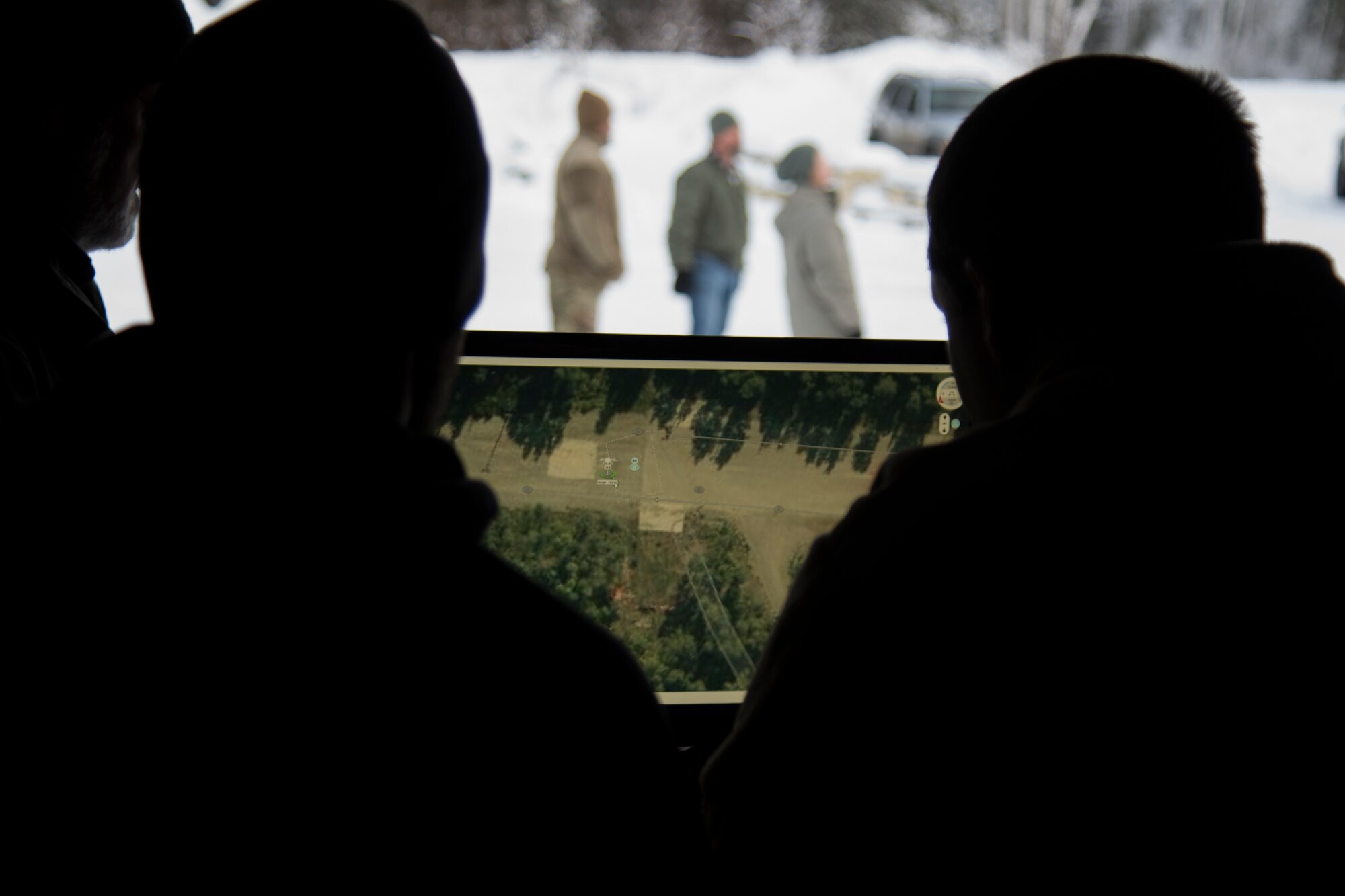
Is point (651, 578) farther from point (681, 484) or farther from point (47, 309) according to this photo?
point (47, 309)

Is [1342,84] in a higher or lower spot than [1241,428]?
lower

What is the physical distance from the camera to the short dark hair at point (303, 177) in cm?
82

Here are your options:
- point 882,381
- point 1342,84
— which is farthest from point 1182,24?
point 882,381

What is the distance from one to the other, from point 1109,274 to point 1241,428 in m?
0.20

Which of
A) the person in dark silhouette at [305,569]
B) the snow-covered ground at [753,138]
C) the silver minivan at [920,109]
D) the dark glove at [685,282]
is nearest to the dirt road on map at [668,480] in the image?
the person in dark silhouette at [305,569]

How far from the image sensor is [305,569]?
76 centimetres

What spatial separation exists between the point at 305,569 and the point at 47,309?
1.00 metres

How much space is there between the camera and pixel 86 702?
0.76 meters

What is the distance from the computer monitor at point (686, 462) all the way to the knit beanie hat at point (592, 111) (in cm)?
419

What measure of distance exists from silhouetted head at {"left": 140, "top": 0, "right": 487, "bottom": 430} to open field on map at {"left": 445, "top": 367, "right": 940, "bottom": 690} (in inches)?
34.2

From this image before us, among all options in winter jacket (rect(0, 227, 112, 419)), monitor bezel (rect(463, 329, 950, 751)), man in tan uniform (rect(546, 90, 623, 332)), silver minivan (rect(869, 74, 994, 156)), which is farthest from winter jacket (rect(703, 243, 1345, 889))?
silver minivan (rect(869, 74, 994, 156))

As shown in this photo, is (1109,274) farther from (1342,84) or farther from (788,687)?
(1342,84)

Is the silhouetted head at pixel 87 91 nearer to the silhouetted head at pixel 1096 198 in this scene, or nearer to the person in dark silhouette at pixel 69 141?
the person in dark silhouette at pixel 69 141

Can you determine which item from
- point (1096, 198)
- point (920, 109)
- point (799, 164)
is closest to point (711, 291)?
point (799, 164)
